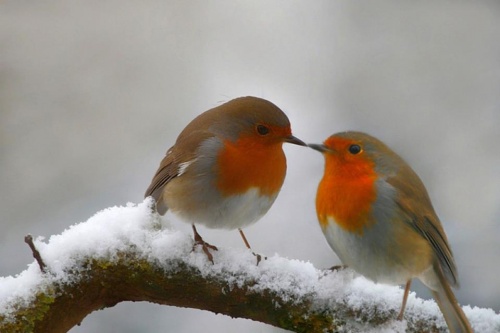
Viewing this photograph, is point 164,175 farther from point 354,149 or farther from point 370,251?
point 370,251

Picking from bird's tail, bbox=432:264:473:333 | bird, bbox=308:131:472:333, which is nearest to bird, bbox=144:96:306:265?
bird, bbox=308:131:472:333

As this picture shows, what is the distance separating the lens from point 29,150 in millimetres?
5078

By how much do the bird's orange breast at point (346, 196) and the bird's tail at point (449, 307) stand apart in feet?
1.36

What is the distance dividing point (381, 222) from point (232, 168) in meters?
0.67

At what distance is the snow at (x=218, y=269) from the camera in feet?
9.50

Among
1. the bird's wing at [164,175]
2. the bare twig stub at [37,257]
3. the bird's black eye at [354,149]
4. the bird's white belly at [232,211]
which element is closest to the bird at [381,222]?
the bird's black eye at [354,149]

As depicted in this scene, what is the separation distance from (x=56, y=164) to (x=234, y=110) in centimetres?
223

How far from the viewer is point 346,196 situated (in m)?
2.94

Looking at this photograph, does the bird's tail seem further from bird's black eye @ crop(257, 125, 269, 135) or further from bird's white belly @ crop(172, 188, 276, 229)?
bird's black eye @ crop(257, 125, 269, 135)

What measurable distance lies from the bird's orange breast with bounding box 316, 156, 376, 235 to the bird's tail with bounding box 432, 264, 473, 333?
0.41 meters

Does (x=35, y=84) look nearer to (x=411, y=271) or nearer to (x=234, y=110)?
(x=234, y=110)

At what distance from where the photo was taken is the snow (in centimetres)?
290

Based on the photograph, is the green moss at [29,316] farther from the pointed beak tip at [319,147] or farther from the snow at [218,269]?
the pointed beak tip at [319,147]

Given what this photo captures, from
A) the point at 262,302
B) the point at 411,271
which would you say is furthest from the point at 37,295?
the point at 411,271
